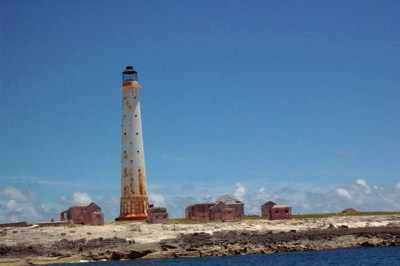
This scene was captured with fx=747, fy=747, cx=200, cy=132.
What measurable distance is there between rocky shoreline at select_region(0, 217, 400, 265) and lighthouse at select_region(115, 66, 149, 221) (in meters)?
5.96

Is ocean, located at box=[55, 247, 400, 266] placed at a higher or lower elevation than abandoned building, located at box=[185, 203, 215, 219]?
lower

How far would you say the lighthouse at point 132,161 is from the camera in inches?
2894

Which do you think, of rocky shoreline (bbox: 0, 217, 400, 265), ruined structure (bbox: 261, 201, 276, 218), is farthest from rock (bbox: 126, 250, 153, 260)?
ruined structure (bbox: 261, 201, 276, 218)

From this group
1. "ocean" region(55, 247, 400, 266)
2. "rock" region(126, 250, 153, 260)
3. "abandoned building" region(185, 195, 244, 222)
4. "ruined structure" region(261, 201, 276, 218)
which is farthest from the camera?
"ruined structure" region(261, 201, 276, 218)

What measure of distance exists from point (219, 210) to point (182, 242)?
13.5 meters

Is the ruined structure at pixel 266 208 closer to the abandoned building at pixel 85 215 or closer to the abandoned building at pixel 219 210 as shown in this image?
the abandoned building at pixel 219 210

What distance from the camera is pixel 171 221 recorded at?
240ft

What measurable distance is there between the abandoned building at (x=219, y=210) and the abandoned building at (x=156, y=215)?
269 inches

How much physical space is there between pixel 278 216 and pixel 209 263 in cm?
2263

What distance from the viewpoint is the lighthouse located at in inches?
2894

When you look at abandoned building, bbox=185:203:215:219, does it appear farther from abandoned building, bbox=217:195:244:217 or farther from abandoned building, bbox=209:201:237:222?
abandoned building, bbox=217:195:244:217

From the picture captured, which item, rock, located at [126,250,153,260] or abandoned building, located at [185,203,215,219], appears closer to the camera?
rock, located at [126,250,153,260]

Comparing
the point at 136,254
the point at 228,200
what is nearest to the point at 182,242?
the point at 136,254

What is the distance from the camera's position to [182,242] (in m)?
63.6
